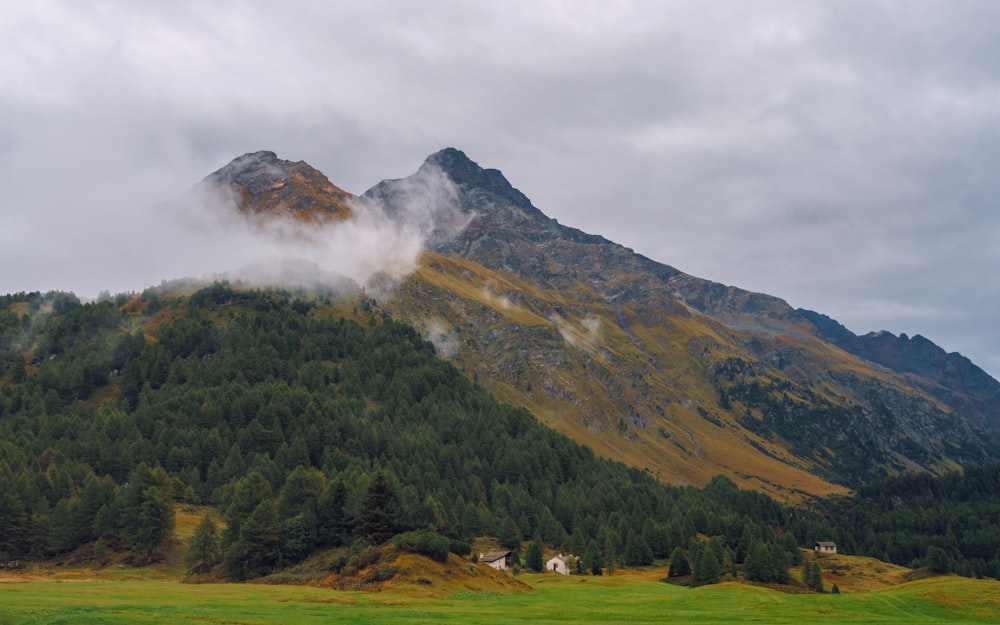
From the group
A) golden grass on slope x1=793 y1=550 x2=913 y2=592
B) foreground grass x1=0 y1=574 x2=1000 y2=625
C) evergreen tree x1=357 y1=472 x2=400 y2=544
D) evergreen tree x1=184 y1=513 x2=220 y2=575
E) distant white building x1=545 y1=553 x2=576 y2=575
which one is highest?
evergreen tree x1=357 y1=472 x2=400 y2=544

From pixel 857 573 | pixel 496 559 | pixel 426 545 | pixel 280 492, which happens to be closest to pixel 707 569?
pixel 496 559

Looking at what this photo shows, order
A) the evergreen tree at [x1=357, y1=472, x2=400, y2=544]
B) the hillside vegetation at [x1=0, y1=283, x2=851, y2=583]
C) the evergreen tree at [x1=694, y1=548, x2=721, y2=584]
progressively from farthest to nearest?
the evergreen tree at [x1=694, y1=548, x2=721, y2=584] < the hillside vegetation at [x1=0, y1=283, x2=851, y2=583] < the evergreen tree at [x1=357, y1=472, x2=400, y2=544]

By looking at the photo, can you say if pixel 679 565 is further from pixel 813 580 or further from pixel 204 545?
pixel 204 545

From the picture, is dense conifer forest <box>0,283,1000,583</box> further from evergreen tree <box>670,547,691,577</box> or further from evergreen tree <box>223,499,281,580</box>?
evergreen tree <box>670,547,691,577</box>

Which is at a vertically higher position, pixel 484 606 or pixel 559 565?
pixel 484 606

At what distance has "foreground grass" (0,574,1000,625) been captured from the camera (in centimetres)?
4397

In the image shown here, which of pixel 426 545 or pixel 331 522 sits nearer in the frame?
pixel 426 545

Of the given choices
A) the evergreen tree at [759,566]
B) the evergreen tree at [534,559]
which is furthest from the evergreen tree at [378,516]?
the evergreen tree at [759,566]

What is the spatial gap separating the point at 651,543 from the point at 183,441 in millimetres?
104451

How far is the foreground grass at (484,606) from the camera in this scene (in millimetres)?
43969

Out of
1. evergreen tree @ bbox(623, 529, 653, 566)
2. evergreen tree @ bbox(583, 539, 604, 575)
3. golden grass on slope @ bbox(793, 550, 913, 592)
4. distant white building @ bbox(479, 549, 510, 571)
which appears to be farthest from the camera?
golden grass on slope @ bbox(793, 550, 913, 592)

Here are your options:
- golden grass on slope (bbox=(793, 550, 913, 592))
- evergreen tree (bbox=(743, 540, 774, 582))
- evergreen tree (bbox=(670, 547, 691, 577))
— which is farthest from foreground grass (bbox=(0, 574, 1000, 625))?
golden grass on slope (bbox=(793, 550, 913, 592))

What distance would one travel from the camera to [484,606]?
58812 millimetres

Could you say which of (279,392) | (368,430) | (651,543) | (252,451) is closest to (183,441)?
(252,451)
